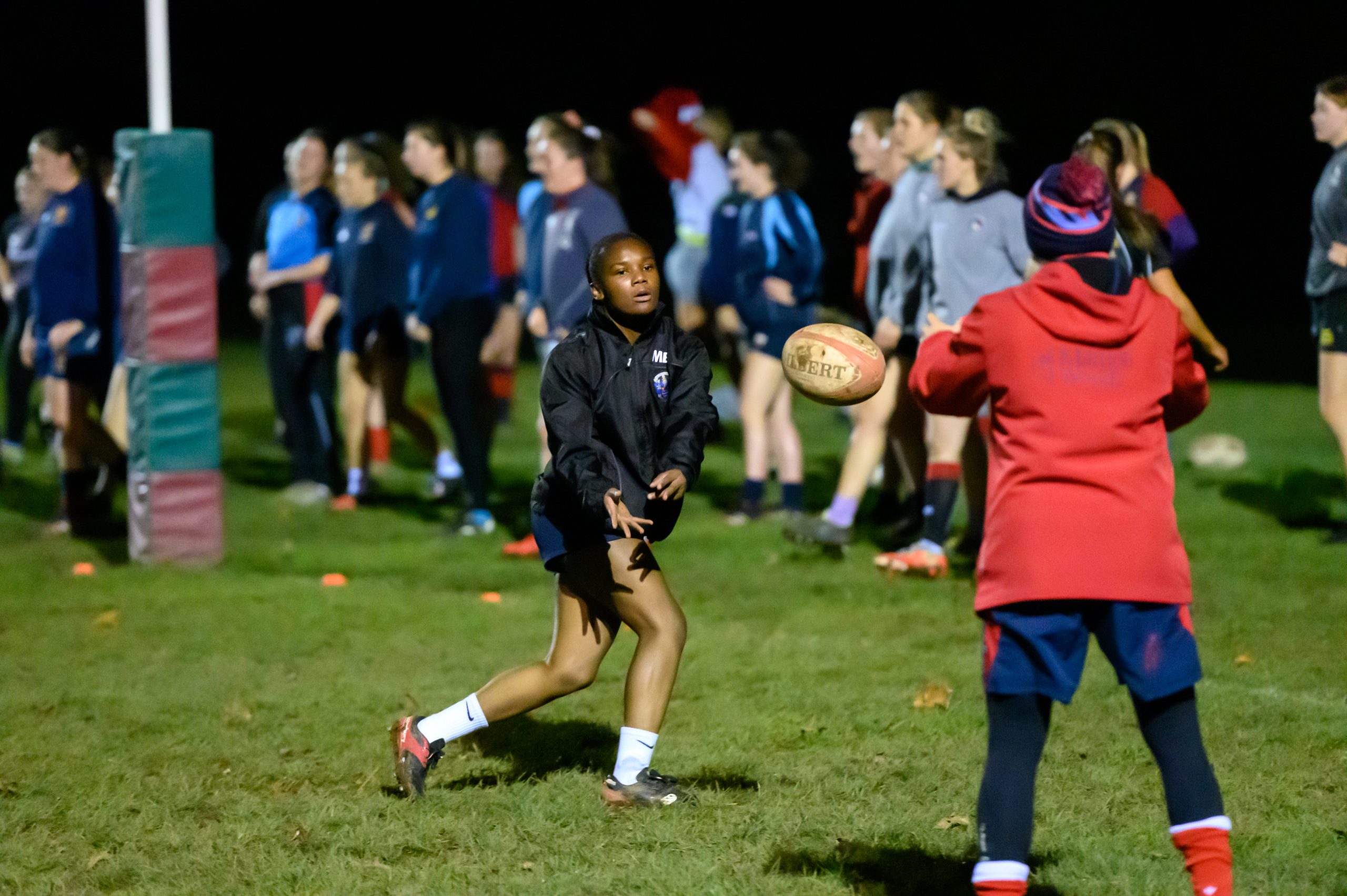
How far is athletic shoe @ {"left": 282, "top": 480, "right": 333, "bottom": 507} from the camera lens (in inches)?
437

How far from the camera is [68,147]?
31.1ft

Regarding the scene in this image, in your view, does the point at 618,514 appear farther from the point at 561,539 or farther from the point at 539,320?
the point at 539,320

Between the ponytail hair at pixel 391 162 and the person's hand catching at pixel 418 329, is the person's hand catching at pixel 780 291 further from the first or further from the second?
the ponytail hair at pixel 391 162

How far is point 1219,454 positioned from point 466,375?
573 centimetres

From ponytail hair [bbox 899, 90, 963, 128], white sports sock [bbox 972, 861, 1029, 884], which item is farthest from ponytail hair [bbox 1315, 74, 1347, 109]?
white sports sock [bbox 972, 861, 1029, 884]

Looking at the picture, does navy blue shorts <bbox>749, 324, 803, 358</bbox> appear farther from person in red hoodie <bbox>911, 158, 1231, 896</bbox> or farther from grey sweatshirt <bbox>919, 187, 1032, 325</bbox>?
person in red hoodie <bbox>911, 158, 1231, 896</bbox>

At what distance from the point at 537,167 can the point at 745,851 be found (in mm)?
5329

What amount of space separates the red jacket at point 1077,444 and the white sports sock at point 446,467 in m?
7.94

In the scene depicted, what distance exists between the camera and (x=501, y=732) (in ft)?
19.5

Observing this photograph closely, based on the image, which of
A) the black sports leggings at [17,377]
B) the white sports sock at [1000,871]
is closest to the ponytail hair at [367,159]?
the black sports leggings at [17,377]

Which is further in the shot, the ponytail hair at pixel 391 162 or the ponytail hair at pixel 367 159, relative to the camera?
the ponytail hair at pixel 391 162

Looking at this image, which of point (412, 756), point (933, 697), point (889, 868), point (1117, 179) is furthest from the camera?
point (1117, 179)

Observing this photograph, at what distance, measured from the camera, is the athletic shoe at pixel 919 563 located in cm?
837

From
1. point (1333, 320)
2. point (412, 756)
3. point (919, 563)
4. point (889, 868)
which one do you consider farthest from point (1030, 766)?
point (1333, 320)
